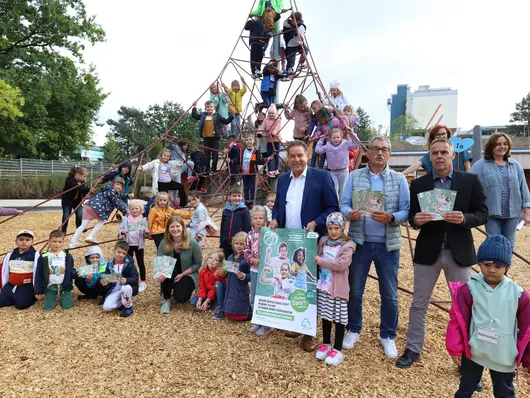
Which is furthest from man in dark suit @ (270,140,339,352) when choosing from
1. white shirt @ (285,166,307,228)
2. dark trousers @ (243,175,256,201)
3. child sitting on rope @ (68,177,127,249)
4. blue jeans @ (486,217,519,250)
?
dark trousers @ (243,175,256,201)

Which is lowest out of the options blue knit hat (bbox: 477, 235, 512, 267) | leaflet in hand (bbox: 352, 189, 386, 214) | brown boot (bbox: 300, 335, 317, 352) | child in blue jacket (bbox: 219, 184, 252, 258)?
brown boot (bbox: 300, 335, 317, 352)

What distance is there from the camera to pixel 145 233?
4.66 m

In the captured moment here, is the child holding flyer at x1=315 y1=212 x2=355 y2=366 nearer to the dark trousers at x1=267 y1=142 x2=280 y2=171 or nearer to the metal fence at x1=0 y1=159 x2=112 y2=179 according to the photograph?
the dark trousers at x1=267 y1=142 x2=280 y2=171

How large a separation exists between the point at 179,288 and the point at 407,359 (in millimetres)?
2506

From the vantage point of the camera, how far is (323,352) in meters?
2.82

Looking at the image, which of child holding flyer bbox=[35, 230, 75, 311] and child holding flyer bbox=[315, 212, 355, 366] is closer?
child holding flyer bbox=[315, 212, 355, 366]

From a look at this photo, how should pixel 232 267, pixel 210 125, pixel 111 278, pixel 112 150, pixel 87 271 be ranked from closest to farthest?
pixel 232 267, pixel 111 278, pixel 87 271, pixel 210 125, pixel 112 150

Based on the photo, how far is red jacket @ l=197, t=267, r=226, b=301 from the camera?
3936 mm

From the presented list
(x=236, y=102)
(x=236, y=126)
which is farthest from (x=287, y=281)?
(x=236, y=102)

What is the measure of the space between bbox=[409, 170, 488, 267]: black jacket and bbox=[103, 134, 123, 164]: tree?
38.7 meters

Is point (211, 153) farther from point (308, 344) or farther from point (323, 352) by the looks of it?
point (323, 352)

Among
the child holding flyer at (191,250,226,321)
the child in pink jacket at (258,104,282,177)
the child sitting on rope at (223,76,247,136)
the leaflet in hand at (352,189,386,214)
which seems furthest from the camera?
the child sitting on rope at (223,76,247,136)

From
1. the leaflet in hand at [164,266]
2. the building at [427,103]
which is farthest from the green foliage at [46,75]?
the building at [427,103]

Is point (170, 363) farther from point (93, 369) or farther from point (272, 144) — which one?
point (272, 144)
